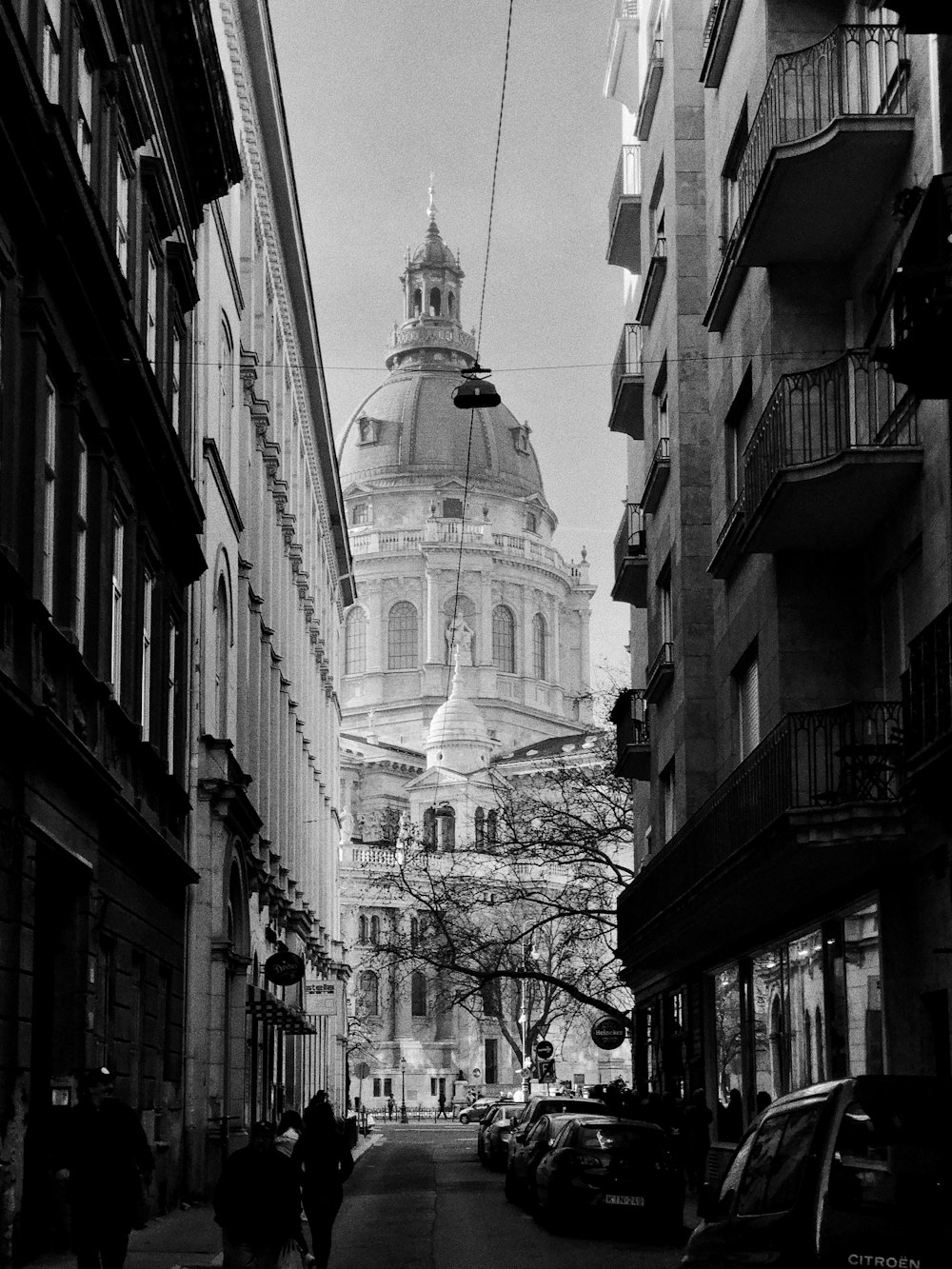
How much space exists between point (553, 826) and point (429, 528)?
337 feet

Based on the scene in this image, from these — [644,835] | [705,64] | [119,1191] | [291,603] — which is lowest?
[119,1191]

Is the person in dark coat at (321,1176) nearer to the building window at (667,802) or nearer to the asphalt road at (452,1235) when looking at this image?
the asphalt road at (452,1235)

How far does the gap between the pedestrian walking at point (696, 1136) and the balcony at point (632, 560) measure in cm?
1071

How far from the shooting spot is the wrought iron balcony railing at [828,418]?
19938 millimetres

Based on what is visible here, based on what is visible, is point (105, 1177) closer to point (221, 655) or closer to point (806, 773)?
point (806, 773)

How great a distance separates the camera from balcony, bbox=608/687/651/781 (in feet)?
123

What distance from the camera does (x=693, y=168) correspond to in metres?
31.6

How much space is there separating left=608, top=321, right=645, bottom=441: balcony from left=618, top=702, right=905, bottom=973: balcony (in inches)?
457

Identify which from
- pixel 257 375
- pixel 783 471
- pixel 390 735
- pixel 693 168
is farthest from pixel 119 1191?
pixel 390 735

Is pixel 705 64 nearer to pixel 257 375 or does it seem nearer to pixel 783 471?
pixel 783 471

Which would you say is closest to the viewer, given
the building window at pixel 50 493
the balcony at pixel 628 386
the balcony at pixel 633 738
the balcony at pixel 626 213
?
the building window at pixel 50 493

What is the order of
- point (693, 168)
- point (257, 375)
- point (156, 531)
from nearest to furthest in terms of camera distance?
point (156, 531), point (693, 168), point (257, 375)

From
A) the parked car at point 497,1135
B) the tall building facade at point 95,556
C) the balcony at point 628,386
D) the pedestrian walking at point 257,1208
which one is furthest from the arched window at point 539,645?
the pedestrian walking at point 257,1208

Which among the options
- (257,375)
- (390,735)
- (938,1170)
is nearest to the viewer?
(938,1170)
